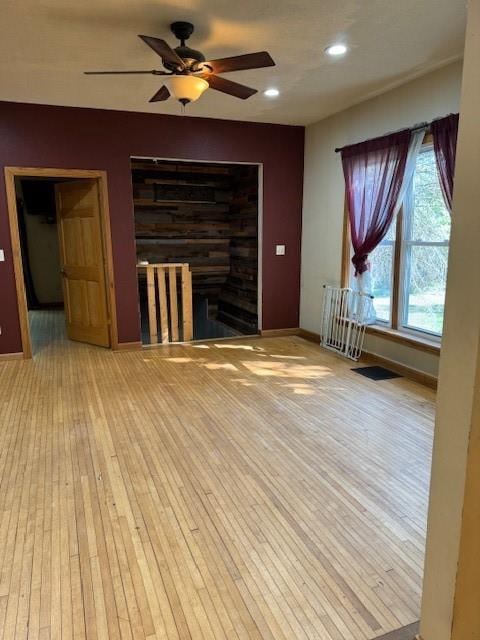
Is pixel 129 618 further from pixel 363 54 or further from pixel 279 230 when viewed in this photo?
pixel 279 230

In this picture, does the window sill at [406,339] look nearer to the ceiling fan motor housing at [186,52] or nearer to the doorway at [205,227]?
the doorway at [205,227]

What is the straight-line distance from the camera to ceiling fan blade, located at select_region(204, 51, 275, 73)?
105 inches

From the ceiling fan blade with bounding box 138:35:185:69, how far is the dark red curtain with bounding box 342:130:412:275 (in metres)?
2.24

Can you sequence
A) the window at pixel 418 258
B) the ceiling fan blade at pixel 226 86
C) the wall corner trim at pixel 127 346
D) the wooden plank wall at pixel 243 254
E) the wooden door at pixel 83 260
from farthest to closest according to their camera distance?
1. the wooden plank wall at pixel 243 254
2. the wall corner trim at pixel 127 346
3. the wooden door at pixel 83 260
4. the window at pixel 418 258
5. the ceiling fan blade at pixel 226 86

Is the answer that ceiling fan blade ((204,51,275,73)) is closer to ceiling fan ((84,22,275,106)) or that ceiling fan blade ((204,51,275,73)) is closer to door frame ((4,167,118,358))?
ceiling fan ((84,22,275,106))

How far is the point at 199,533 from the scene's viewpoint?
205cm

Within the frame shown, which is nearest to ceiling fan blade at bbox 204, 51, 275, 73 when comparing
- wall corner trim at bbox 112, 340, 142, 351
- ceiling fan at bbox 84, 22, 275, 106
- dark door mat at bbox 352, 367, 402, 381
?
ceiling fan at bbox 84, 22, 275, 106

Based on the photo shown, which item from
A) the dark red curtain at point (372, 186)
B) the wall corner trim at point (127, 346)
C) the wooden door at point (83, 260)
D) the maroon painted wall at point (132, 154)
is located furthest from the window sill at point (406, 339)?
the wooden door at point (83, 260)

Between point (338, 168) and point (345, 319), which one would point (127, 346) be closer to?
point (345, 319)

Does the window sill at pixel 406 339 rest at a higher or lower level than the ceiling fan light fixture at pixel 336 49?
lower

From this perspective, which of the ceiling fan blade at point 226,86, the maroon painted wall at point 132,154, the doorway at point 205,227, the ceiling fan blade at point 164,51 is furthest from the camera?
the doorway at point 205,227

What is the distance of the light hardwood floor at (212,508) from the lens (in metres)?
1.63

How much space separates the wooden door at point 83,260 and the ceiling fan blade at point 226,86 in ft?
7.78

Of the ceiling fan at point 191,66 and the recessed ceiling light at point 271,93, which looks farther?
the recessed ceiling light at point 271,93
